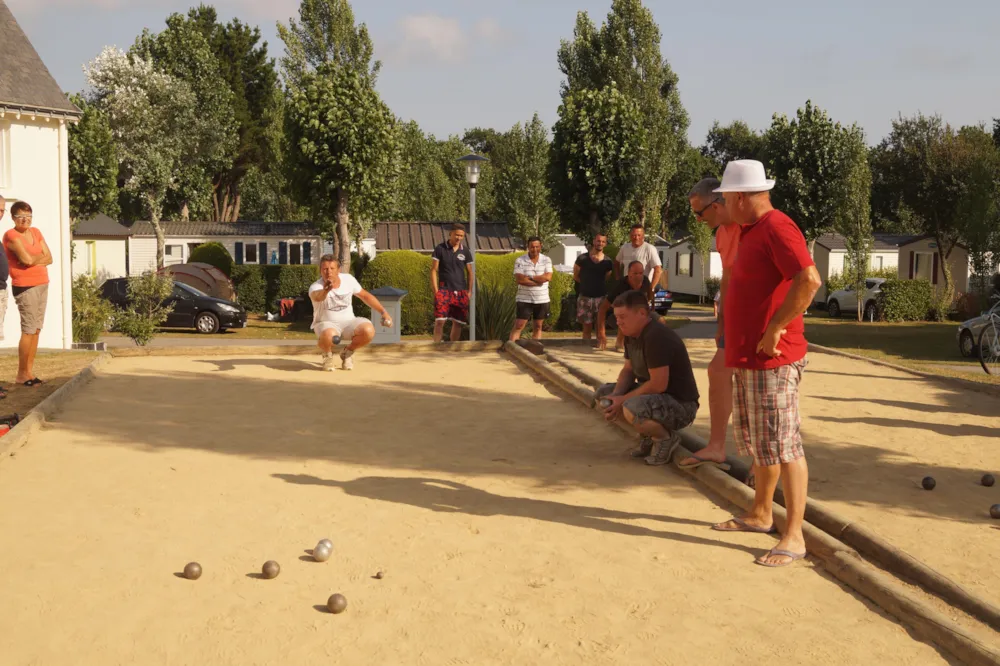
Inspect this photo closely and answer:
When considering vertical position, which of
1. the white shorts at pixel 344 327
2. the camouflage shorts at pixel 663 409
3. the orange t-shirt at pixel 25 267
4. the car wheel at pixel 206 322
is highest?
the orange t-shirt at pixel 25 267

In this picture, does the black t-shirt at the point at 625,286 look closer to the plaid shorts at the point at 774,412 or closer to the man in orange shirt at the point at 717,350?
the man in orange shirt at the point at 717,350

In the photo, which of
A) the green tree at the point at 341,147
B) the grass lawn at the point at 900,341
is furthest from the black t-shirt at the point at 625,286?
the green tree at the point at 341,147

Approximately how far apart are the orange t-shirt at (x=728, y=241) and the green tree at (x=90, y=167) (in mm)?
34991

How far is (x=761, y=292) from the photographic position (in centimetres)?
481

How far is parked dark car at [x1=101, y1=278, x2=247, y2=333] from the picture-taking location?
29656 millimetres

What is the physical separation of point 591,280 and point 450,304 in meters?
1.96

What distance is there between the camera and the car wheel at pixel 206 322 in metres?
30.2

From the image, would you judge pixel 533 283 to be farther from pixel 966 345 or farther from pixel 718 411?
pixel 966 345

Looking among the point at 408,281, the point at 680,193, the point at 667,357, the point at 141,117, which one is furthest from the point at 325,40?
the point at 667,357

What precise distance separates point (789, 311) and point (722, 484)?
1.79 meters

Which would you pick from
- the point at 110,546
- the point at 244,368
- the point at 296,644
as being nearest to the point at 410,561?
the point at 296,644

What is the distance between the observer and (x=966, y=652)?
366cm

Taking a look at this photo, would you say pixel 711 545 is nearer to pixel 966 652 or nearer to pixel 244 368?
pixel 966 652

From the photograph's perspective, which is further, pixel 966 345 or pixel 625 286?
pixel 966 345
